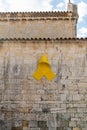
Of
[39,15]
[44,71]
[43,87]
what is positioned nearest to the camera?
[43,87]

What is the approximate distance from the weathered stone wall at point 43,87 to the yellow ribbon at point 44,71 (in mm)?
142

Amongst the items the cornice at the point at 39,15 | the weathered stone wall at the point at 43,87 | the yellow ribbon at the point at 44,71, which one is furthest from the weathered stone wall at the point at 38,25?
the yellow ribbon at the point at 44,71

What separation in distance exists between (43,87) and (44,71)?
0.64m

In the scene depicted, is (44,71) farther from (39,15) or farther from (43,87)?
(39,15)

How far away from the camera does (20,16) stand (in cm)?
2036

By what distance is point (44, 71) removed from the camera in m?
13.4

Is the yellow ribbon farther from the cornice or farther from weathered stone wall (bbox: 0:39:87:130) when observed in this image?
the cornice

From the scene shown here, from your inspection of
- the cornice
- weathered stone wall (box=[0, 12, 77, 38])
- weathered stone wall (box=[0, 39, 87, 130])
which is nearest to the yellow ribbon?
weathered stone wall (box=[0, 39, 87, 130])

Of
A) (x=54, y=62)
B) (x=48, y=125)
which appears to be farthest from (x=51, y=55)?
(x=48, y=125)

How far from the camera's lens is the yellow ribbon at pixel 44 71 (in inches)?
527

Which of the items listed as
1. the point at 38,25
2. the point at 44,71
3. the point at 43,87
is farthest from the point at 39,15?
the point at 43,87

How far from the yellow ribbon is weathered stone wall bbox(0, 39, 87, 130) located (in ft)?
0.47

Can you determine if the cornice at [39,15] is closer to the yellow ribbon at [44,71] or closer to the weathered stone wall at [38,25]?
the weathered stone wall at [38,25]

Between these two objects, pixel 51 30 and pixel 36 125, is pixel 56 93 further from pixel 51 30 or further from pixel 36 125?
pixel 51 30
